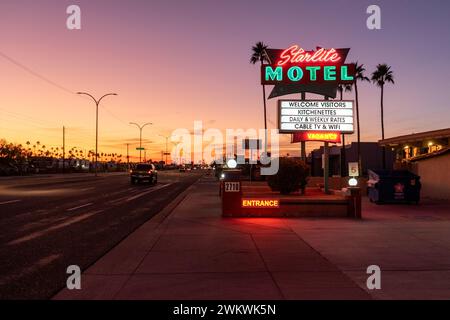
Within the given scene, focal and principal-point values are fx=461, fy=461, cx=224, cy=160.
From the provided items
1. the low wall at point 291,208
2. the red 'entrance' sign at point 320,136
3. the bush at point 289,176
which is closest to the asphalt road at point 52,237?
the low wall at point 291,208

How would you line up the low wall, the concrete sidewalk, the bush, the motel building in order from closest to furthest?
the concrete sidewalk → the low wall → the bush → the motel building

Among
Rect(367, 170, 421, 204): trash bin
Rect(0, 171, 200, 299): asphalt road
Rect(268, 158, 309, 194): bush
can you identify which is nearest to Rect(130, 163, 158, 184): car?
Rect(0, 171, 200, 299): asphalt road

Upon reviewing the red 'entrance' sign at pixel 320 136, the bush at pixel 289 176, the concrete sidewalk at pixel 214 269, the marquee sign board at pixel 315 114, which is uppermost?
the marquee sign board at pixel 315 114

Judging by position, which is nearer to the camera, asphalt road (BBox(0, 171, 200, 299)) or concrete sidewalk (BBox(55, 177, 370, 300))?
concrete sidewalk (BBox(55, 177, 370, 300))

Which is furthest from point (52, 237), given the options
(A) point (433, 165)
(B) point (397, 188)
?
(A) point (433, 165)

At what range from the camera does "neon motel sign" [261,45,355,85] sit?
19.4 meters

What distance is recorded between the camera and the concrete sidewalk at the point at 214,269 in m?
6.50

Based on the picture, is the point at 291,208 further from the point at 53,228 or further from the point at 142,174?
the point at 142,174

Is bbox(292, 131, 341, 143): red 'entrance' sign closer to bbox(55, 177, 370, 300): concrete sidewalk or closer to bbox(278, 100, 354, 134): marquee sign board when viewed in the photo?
bbox(278, 100, 354, 134): marquee sign board

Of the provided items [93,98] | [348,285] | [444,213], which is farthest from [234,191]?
[93,98]

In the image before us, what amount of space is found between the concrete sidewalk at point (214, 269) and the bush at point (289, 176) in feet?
23.9

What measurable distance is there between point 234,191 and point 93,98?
167 ft

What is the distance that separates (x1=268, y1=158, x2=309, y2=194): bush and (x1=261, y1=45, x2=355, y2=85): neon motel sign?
359 cm

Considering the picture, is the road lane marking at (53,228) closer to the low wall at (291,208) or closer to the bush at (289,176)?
the low wall at (291,208)
